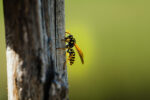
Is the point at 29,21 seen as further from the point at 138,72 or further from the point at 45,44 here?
the point at 138,72

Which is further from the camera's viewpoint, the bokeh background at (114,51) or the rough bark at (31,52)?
the bokeh background at (114,51)

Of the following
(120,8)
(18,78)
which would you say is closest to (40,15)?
(18,78)

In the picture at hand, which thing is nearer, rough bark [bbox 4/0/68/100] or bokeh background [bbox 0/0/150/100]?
rough bark [bbox 4/0/68/100]

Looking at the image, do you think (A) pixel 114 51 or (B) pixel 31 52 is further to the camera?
(A) pixel 114 51
